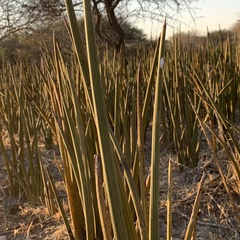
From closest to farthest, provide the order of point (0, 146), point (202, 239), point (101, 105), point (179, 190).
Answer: point (101, 105) → point (202, 239) → point (0, 146) → point (179, 190)

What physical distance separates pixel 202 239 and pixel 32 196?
0.64m

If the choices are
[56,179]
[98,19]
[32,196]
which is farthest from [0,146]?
[98,19]

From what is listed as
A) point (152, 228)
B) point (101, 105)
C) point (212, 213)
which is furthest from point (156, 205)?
point (212, 213)

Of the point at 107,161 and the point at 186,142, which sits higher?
the point at 107,161

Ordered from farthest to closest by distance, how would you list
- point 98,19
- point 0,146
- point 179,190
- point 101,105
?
point 98,19 → point 179,190 → point 0,146 → point 101,105

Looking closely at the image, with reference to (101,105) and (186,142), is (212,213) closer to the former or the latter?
(186,142)

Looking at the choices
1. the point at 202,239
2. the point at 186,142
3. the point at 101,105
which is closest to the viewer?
the point at 101,105

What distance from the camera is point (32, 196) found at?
1.47 m

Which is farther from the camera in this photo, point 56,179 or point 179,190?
point 56,179

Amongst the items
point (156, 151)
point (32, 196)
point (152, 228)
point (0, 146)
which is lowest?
point (32, 196)

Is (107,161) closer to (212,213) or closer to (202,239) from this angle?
(202,239)

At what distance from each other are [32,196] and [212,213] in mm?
651

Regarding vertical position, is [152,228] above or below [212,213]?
above

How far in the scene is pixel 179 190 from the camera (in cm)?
159
